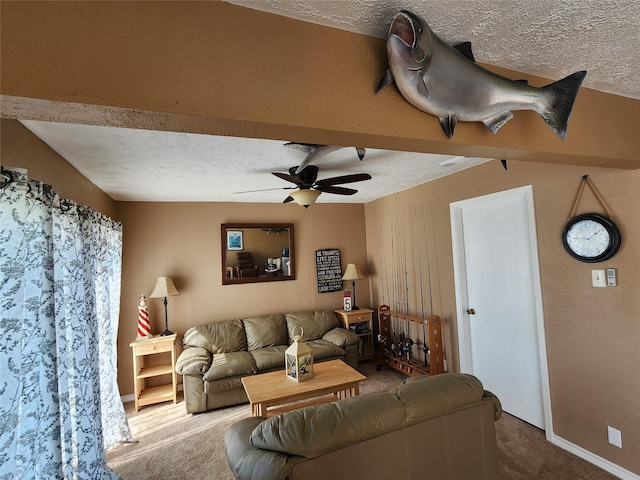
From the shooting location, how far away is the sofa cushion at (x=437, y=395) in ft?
4.72

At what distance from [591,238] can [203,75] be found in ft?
8.41

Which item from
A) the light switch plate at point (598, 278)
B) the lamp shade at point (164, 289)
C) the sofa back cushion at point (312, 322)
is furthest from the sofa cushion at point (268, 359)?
the light switch plate at point (598, 278)

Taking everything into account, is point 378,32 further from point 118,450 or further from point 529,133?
point 118,450

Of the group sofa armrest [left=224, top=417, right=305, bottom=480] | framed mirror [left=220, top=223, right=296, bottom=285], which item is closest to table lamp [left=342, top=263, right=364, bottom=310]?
framed mirror [left=220, top=223, right=296, bottom=285]

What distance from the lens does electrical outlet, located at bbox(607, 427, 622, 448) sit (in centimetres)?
205

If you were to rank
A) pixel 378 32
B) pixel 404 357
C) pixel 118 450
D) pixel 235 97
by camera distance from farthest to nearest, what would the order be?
pixel 404 357 → pixel 118 450 → pixel 378 32 → pixel 235 97

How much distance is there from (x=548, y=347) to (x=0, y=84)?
10.8ft

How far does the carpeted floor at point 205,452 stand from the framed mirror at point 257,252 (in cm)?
164

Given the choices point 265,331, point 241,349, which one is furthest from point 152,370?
point 265,331

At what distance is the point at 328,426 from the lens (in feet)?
4.22

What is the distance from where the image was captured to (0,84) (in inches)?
26.9

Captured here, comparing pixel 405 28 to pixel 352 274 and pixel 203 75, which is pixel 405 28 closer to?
pixel 203 75

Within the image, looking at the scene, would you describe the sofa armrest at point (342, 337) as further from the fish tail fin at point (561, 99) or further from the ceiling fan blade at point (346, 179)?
the fish tail fin at point (561, 99)

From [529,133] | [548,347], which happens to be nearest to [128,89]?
[529,133]
